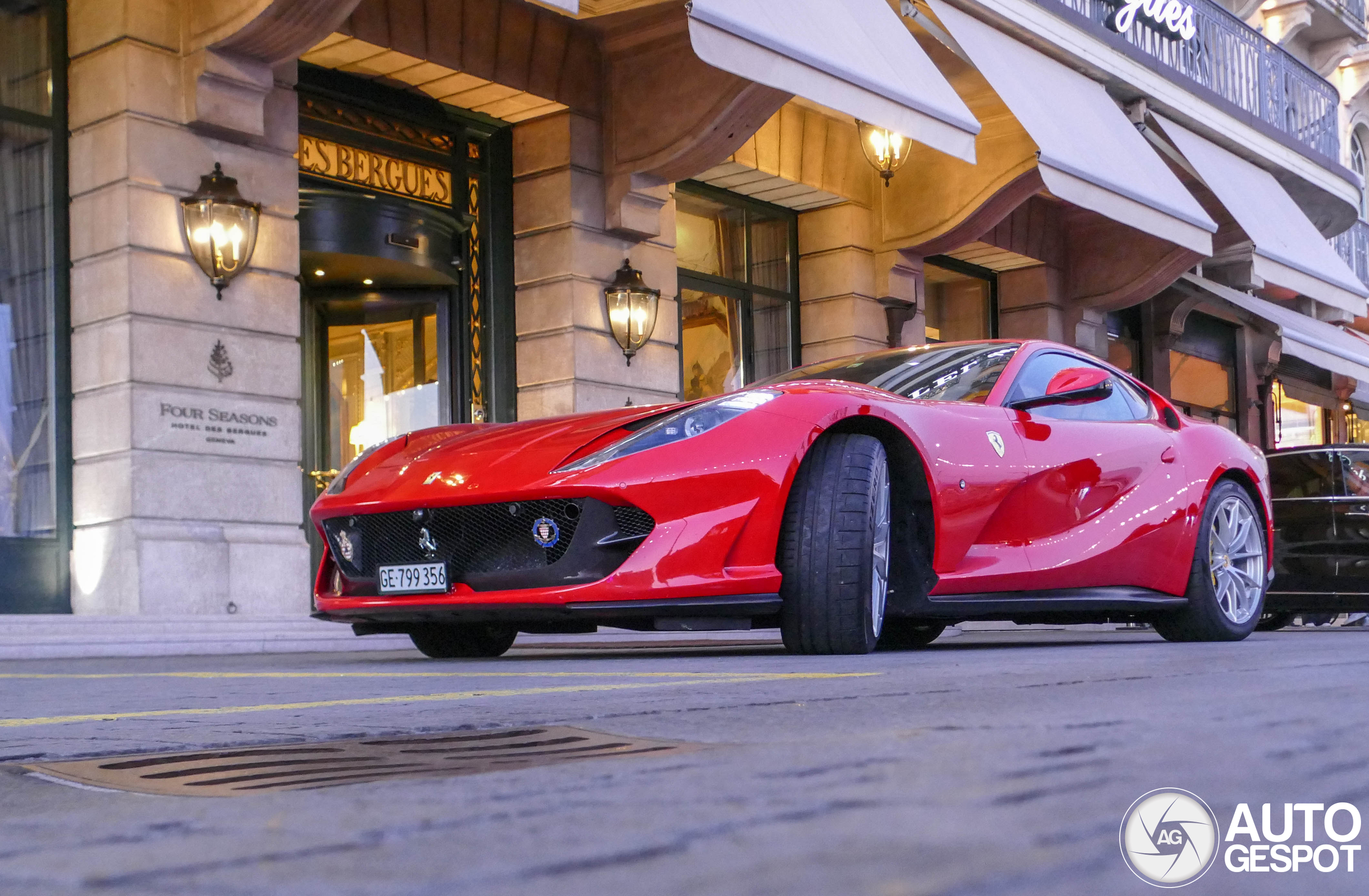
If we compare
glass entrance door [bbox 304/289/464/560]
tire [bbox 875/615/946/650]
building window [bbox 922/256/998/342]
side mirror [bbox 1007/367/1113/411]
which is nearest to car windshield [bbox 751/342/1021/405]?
side mirror [bbox 1007/367/1113/411]

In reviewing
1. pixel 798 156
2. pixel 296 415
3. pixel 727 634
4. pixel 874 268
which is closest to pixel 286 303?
pixel 296 415

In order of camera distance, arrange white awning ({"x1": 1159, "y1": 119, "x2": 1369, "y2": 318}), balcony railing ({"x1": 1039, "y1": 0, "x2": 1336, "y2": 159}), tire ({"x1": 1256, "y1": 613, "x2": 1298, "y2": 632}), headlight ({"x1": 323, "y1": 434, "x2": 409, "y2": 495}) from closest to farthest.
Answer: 1. headlight ({"x1": 323, "y1": 434, "x2": 409, "y2": 495})
2. tire ({"x1": 1256, "y1": 613, "x2": 1298, "y2": 632})
3. white awning ({"x1": 1159, "y1": 119, "x2": 1369, "y2": 318})
4. balcony railing ({"x1": 1039, "y1": 0, "x2": 1336, "y2": 159})

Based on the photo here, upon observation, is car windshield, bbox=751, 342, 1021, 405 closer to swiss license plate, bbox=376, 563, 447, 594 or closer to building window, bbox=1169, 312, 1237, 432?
swiss license plate, bbox=376, 563, 447, 594

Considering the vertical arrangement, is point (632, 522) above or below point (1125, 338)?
below

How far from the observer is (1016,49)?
1438 cm

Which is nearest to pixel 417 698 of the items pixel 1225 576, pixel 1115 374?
pixel 1115 374

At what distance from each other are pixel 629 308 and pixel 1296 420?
17.1 meters

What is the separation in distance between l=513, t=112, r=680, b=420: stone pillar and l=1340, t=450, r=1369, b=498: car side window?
5.73m

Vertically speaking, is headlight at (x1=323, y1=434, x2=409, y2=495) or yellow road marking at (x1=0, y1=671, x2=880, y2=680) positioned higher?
headlight at (x1=323, y1=434, x2=409, y2=495)

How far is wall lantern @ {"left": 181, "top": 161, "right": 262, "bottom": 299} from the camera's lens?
10.1m

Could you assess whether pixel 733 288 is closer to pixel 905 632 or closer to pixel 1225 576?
pixel 905 632

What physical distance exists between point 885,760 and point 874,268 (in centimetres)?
1535

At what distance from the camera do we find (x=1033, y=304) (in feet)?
61.4

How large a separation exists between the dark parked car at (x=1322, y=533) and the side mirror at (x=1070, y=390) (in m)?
4.18
